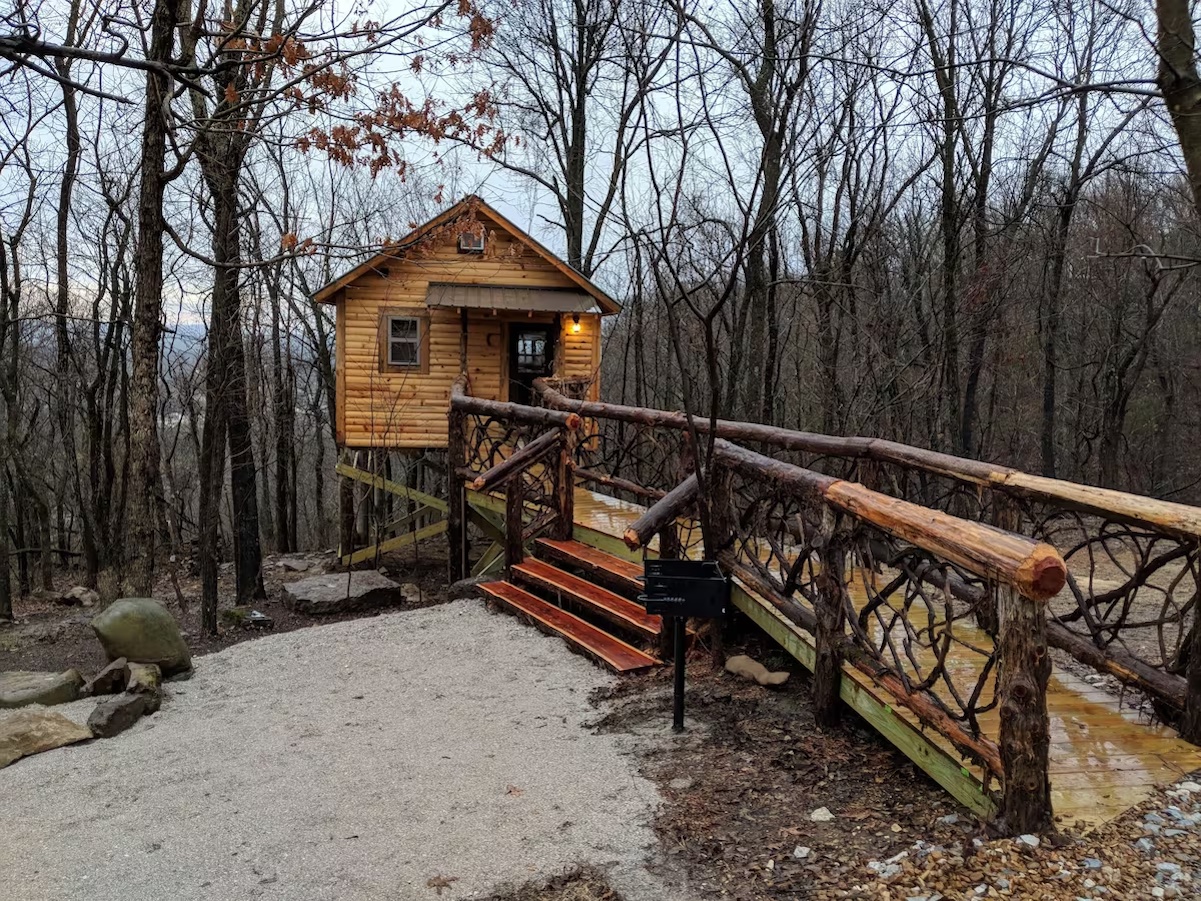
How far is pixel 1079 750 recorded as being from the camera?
3.53m

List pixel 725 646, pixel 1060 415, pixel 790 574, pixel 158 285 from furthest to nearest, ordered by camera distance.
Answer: pixel 1060 415
pixel 158 285
pixel 725 646
pixel 790 574

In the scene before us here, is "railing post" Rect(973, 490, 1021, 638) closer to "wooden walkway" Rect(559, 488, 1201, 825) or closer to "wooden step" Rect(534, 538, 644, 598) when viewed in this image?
"wooden walkway" Rect(559, 488, 1201, 825)

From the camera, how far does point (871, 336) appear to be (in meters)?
14.5

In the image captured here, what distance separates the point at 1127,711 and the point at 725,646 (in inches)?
100

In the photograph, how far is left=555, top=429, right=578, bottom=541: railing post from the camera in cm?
814

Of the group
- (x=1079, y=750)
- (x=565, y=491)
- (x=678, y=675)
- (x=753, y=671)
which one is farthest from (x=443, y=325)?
(x=1079, y=750)

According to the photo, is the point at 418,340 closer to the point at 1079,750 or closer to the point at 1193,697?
the point at 1079,750

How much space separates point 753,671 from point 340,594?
25.2ft

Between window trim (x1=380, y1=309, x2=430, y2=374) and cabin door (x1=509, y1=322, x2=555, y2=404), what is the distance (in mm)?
1863

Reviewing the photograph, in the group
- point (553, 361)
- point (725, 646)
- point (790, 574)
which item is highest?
point (553, 361)

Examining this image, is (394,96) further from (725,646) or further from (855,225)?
(855,225)

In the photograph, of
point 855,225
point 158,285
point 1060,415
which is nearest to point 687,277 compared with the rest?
point 855,225

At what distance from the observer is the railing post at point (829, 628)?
4195 millimetres

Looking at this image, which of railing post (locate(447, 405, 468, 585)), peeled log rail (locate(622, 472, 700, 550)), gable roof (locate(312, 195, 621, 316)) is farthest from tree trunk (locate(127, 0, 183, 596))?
peeled log rail (locate(622, 472, 700, 550))
